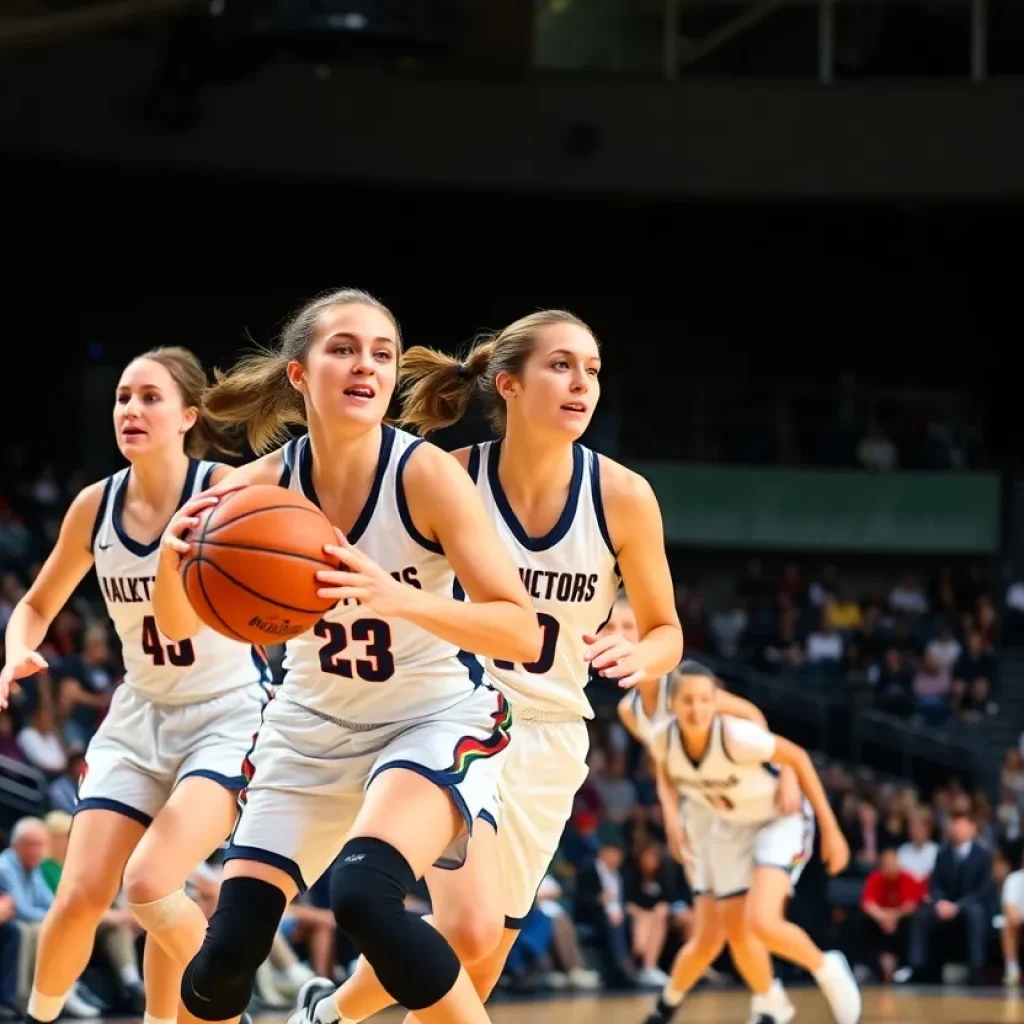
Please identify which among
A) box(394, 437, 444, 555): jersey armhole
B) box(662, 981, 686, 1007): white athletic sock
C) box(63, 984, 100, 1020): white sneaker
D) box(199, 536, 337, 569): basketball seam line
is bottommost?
box(63, 984, 100, 1020): white sneaker

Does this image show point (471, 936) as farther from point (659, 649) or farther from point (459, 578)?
point (459, 578)

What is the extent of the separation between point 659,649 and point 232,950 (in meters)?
1.23

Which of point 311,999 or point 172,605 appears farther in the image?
point 311,999

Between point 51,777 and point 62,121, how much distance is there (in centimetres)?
926

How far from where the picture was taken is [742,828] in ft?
26.8

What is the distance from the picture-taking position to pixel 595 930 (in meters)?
11.3

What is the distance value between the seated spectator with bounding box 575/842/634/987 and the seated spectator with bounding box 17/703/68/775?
3129 mm

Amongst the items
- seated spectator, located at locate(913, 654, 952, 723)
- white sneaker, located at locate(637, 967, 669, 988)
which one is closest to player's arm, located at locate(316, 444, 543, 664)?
white sneaker, located at locate(637, 967, 669, 988)

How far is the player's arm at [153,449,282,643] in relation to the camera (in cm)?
398

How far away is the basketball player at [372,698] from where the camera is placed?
3.77m

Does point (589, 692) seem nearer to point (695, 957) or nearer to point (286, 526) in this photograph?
point (695, 957)

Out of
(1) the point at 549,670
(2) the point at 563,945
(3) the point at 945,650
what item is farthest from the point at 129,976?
(3) the point at 945,650

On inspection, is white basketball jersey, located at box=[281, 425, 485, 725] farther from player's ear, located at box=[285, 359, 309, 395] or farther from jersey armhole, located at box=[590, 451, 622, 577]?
jersey armhole, located at box=[590, 451, 622, 577]

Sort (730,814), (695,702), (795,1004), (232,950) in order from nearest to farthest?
(232,950)
(695,702)
(730,814)
(795,1004)
